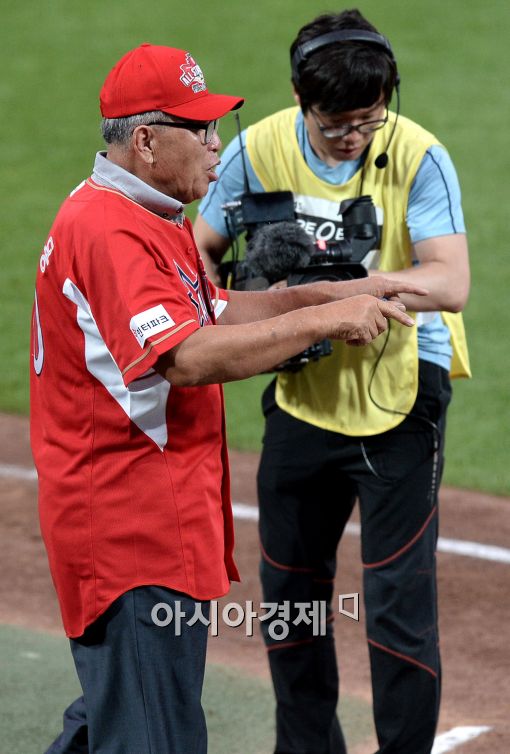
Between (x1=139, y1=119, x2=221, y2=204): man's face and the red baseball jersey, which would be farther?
(x1=139, y1=119, x2=221, y2=204): man's face

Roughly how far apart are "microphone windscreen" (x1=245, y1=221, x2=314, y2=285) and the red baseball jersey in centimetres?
66

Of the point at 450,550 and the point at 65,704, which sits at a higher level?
the point at 65,704

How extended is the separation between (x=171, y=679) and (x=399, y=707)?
1.09 metres

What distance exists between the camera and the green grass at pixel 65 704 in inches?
177

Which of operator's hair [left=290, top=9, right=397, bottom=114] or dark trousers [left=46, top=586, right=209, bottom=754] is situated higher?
operator's hair [left=290, top=9, right=397, bottom=114]

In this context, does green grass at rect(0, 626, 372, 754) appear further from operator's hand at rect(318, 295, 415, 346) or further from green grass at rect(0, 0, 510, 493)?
green grass at rect(0, 0, 510, 493)

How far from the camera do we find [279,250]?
12.5ft

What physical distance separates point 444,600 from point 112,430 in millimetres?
2887

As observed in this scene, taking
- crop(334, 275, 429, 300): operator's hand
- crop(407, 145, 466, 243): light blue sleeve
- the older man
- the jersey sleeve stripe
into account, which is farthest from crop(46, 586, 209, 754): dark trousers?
crop(407, 145, 466, 243): light blue sleeve

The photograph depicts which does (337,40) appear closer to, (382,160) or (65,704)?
(382,160)

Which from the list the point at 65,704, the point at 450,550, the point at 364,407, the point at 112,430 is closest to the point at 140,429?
the point at 112,430

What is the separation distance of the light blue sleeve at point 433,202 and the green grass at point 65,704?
182 cm

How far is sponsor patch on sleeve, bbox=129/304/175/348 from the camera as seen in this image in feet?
9.32

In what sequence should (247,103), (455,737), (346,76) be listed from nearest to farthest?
(346,76) < (455,737) < (247,103)
